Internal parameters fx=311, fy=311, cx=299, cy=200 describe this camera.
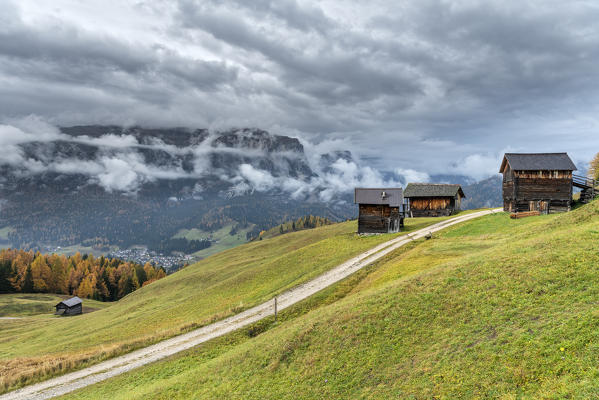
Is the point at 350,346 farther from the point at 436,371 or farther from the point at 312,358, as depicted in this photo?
the point at 436,371

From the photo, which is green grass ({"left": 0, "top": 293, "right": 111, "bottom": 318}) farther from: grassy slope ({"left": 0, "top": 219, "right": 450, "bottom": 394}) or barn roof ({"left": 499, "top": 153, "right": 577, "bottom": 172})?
barn roof ({"left": 499, "top": 153, "right": 577, "bottom": 172})

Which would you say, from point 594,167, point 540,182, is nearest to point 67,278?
point 540,182

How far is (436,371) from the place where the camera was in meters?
14.8

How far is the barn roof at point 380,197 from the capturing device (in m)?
64.9

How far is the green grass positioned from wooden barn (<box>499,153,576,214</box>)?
13148cm

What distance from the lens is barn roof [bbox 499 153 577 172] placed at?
58.7 m

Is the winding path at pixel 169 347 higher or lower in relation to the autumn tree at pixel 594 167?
lower

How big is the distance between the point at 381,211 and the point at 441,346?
50.2 meters

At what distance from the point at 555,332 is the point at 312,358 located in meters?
12.6

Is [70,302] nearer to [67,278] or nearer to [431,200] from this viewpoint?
[67,278]

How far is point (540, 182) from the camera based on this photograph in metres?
59.5

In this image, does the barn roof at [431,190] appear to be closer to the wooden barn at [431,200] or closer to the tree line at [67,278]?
the wooden barn at [431,200]

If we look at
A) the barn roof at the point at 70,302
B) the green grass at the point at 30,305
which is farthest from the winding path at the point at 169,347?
the barn roof at the point at 70,302

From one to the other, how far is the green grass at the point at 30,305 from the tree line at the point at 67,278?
895 cm
